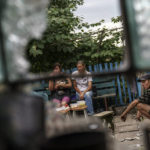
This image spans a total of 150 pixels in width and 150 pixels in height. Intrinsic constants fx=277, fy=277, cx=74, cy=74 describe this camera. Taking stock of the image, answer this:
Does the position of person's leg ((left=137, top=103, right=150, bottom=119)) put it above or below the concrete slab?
above

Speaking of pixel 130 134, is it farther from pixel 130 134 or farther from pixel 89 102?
pixel 89 102

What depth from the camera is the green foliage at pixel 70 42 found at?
7.96m

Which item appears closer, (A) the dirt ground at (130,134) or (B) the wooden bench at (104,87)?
(A) the dirt ground at (130,134)

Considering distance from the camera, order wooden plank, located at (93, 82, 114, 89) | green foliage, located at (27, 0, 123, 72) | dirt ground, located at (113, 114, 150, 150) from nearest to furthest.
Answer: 1. dirt ground, located at (113, 114, 150, 150)
2. green foliage, located at (27, 0, 123, 72)
3. wooden plank, located at (93, 82, 114, 89)

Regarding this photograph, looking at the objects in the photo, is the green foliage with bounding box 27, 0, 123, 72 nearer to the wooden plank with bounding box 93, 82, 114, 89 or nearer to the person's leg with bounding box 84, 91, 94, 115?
the wooden plank with bounding box 93, 82, 114, 89

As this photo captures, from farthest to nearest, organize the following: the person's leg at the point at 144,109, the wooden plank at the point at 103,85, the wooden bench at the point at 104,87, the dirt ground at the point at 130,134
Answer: the wooden plank at the point at 103,85 < the wooden bench at the point at 104,87 < the person's leg at the point at 144,109 < the dirt ground at the point at 130,134

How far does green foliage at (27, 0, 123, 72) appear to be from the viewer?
7.96 m

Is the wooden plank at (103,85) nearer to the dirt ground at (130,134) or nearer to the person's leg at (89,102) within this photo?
the dirt ground at (130,134)

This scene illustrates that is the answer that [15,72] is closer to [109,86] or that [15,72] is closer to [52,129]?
[52,129]

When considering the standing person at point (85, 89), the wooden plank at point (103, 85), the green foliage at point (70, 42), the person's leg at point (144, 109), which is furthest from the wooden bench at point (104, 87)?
the person's leg at point (144, 109)

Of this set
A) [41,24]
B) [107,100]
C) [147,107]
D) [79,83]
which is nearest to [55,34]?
[79,83]

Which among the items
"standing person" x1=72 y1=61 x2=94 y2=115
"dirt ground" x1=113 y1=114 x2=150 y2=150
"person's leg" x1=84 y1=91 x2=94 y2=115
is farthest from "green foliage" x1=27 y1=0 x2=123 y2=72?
"dirt ground" x1=113 y1=114 x2=150 y2=150

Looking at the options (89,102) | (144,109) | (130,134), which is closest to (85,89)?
(89,102)

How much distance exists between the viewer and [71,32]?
8656 millimetres
